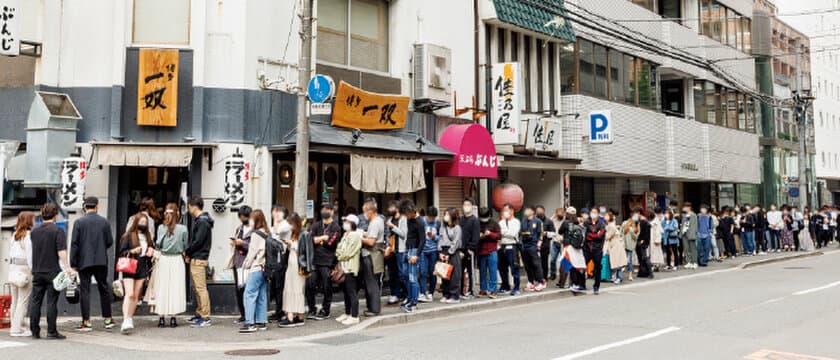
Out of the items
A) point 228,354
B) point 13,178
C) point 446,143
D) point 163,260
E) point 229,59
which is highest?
point 229,59

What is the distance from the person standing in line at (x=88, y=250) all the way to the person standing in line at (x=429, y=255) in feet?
18.1

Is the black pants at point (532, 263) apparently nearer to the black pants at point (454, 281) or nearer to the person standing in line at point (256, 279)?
the black pants at point (454, 281)

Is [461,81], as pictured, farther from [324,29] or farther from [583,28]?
[583,28]

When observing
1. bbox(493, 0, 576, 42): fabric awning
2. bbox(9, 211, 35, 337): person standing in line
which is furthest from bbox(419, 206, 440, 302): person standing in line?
bbox(493, 0, 576, 42): fabric awning

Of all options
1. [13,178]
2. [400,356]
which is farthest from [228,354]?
[13,178]

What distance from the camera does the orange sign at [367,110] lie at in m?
15.0

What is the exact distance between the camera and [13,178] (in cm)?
1262

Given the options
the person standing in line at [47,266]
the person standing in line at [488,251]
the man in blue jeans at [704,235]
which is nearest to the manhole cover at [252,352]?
the person standing in line at [47,266]

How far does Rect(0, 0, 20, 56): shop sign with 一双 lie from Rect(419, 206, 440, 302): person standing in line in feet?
26.0

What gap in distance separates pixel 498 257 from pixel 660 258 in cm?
691

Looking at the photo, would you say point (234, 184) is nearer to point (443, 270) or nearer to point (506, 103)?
point (443, 270)

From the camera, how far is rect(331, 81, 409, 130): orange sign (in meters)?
15.0

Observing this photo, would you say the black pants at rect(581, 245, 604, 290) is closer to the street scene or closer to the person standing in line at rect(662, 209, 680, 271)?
the street scene

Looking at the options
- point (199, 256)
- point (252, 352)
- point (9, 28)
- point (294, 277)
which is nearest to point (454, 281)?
point (294, 277)
